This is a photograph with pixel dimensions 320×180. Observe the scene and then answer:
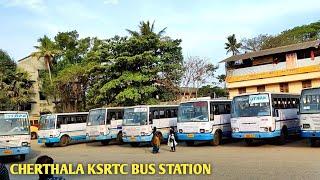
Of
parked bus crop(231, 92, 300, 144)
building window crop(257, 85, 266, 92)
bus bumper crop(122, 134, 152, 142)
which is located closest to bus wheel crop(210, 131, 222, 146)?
parked bus crop(231, 92, 300, 144)

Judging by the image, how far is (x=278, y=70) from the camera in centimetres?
3859

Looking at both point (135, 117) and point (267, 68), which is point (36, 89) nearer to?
point (267, 68)

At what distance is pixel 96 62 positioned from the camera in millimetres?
41875

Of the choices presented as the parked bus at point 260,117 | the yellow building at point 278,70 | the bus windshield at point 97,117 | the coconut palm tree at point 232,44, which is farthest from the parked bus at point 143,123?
the coconut palm tree at point 232,44

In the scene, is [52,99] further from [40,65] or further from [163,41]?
[163,41]

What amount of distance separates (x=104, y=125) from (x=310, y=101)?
14.0 metres

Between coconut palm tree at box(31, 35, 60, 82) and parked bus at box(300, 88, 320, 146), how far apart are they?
41494 mm

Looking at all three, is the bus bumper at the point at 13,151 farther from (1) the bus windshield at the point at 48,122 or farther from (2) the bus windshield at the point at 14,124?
(1) the bus windshield at the point at 48,122

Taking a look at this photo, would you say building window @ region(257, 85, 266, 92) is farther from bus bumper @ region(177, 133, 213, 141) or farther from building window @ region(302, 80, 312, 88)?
bus bumper @ region(177, 133, 213, 141)

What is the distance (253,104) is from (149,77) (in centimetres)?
1731

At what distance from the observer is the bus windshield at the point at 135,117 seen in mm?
25109

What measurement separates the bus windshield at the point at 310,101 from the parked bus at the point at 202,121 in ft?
16.6

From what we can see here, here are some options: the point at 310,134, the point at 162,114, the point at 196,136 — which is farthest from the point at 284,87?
the point at 310,134

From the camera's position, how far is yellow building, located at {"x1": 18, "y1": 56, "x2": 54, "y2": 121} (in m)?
57.5
